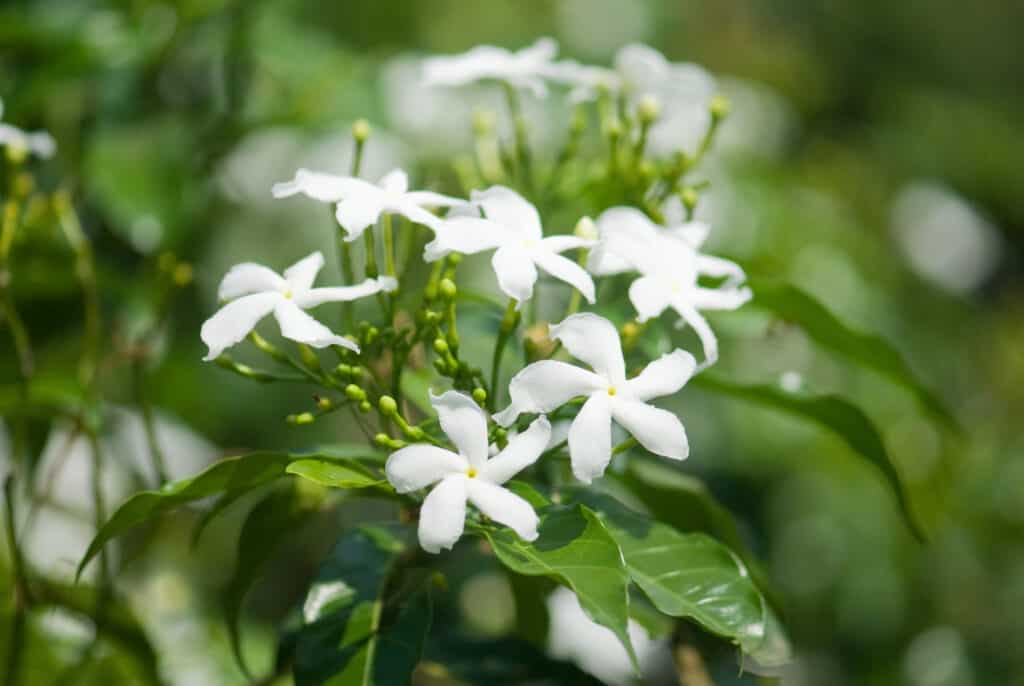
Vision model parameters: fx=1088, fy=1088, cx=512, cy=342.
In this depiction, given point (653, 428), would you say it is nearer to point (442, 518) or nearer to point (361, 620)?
point (442, 518)

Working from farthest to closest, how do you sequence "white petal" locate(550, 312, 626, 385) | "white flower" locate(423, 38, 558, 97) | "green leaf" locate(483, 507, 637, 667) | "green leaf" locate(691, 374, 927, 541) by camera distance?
1. "white flower" locate(423, 38, 558, 97)
2. "green leaf" locate(691, 374, 927, 541)
3. "white petal" locate(550, 312, 626, 385)
4. "green leaf" locate(483, 507, 637, 667)

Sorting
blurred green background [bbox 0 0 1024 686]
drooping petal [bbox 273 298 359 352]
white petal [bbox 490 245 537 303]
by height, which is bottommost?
blurred green background [bbox 0 0 1024 686]

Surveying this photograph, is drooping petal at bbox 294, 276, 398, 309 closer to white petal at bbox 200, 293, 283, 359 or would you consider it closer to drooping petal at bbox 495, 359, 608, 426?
white petal at bbox 200, 293, 283, 359

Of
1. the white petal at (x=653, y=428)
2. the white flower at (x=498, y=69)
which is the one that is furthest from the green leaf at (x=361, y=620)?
the white flower at (x=498, y=69)

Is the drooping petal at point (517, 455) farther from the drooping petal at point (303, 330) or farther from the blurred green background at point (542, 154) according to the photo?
the blurred green background at point (542, 154)

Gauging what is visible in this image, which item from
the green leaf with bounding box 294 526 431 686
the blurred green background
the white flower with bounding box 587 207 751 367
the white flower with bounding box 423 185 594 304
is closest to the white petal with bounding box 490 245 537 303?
the white flower with bounding box 423 185 594 304

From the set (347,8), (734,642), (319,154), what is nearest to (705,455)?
(319,154)
